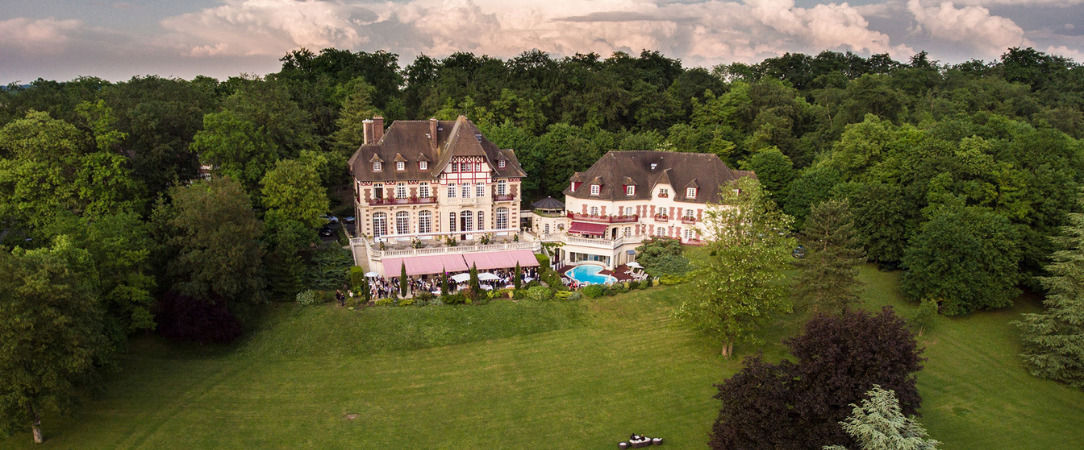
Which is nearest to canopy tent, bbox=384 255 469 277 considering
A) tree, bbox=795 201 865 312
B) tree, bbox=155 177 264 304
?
tree, bbox=155 177 264 304

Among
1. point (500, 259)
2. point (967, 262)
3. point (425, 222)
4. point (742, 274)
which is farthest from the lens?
point (425, 222)

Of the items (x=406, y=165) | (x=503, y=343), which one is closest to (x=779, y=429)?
(x=503, y=343)

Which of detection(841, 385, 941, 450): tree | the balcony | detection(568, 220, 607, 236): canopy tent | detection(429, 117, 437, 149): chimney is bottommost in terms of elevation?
detection(841, 385, 941, 450): tree

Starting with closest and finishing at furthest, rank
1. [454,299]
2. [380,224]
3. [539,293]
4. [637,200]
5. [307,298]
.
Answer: [307,298], [454,299], [539,293], [380,224], [637,200]

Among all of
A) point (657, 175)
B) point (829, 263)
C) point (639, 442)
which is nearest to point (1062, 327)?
point (829, 263)

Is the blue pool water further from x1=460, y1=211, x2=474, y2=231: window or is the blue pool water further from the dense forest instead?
the dense forest

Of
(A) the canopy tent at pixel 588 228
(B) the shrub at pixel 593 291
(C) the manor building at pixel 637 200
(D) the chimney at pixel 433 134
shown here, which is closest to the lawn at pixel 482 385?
(B) the shrub at pixel 593 291

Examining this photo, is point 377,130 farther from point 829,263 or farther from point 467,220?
point 829,263
